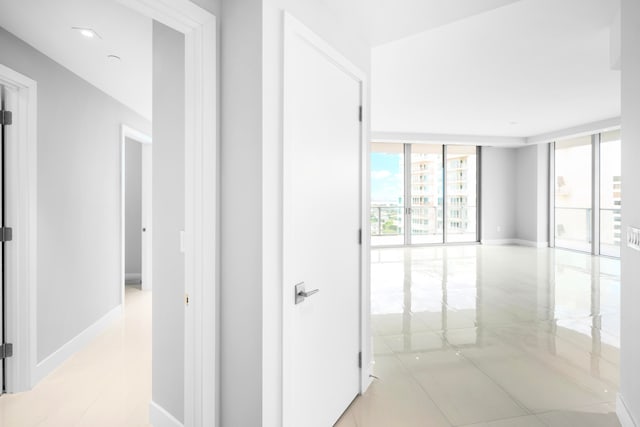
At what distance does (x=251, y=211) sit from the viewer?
1447 mm

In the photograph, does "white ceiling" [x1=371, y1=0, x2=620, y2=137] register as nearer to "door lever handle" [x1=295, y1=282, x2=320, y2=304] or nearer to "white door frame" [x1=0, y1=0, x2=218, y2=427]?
"white door frame" [x1=0, y1=0, x2=218, y2=427]

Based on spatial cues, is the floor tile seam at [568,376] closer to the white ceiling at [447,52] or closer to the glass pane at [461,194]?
the white ceiling at [447,52]

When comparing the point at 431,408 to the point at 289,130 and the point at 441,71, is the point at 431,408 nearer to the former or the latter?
the point at 289,130

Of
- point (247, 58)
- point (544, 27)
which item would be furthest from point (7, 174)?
point (544, 27)

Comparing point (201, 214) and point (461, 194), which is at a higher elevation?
point (461, 194)

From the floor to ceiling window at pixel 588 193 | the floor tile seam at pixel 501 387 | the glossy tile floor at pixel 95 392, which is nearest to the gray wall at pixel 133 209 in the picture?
the glossy tile floor at pixel 95 392

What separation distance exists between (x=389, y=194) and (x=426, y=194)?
3.37 ft

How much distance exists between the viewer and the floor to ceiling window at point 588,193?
710cm

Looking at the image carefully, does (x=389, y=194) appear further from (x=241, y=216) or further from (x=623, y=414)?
(x=241, y=216)

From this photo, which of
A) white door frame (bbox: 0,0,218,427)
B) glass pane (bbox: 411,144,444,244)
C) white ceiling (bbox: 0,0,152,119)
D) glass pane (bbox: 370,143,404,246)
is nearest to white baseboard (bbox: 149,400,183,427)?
white door frame (bbox: 0,0,218,427)

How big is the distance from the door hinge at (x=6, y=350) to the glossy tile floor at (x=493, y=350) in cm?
228

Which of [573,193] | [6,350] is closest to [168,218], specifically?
[6,350]

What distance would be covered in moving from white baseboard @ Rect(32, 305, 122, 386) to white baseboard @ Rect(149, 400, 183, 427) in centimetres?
117

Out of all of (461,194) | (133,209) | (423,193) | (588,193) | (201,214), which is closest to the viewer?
(201,214)
